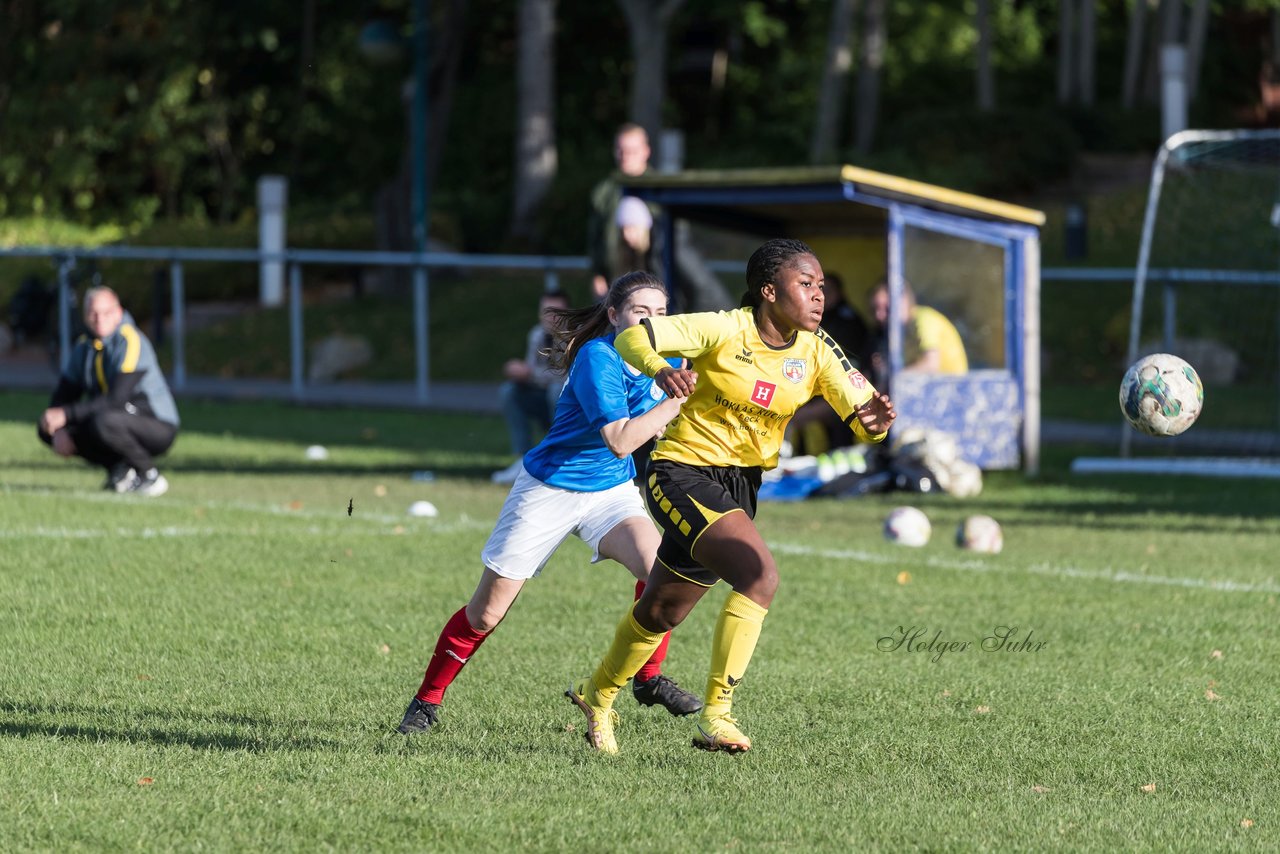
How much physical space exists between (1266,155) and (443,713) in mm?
11853

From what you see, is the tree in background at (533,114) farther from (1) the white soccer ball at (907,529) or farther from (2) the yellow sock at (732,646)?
(2) the yellow sock at (732,646)

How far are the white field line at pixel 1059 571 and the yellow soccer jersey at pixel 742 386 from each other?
13.5 ft

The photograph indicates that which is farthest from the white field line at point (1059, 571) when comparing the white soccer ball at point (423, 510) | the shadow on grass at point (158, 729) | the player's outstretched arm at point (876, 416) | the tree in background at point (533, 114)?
the tree in background at point (533, 114)

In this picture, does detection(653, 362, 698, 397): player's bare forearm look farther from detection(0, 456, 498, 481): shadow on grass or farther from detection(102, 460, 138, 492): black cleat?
detection(0, 456, 498, 481): shadow on grass

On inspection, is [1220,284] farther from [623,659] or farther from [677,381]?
[677,381]

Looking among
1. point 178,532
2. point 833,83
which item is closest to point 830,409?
point 178,532

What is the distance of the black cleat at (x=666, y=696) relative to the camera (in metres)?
6.28

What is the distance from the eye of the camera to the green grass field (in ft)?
16.6

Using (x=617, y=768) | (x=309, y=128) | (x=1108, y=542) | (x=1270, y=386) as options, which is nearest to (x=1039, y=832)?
(x=617, y=768)

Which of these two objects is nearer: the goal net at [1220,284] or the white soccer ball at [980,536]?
the white soccer ball at [980,536]

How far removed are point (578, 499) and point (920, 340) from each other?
8742mm

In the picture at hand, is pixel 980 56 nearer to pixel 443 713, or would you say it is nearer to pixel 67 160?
pixel 67 160

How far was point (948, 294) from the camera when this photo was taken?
15.3 meters

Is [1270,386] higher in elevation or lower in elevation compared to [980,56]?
lower
